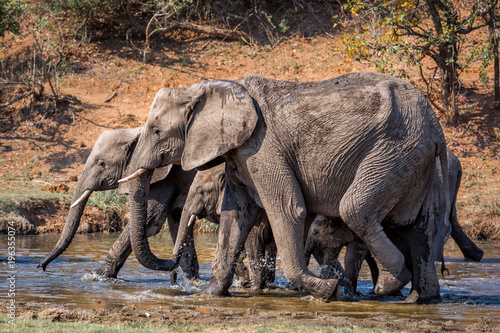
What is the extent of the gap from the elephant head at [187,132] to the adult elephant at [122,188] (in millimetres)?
1518

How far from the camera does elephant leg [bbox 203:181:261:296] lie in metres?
8.02

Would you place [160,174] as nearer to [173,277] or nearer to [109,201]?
[173,277]

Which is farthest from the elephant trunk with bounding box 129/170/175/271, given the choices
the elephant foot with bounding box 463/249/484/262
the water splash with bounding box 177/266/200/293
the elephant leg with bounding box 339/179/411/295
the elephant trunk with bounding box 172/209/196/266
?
the elephant foot with bounding box 463/249/484/262

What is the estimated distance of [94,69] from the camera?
2283 centimetres

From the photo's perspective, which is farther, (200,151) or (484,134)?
(484,134)

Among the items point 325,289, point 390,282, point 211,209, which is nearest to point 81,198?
point 211,209

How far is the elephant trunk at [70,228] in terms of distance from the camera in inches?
370

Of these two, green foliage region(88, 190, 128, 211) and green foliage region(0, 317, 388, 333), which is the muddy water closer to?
green foliage region(0, 317, 388, 333)

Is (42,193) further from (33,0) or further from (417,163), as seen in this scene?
(33,0)

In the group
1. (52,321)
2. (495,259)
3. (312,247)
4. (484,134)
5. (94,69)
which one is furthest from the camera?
A: (94,69)

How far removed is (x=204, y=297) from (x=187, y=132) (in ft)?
6.27

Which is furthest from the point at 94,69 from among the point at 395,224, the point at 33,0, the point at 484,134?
the point at 395,224

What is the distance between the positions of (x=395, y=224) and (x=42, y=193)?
9.84m

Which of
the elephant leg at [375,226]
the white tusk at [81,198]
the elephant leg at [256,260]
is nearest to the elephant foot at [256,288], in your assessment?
the elephant leg at [256,260]
